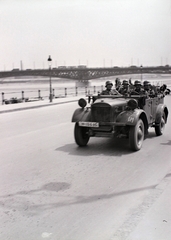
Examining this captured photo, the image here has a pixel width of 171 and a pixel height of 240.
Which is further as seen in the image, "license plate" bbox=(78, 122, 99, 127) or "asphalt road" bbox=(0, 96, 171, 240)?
"license plate" bbox=(78, 122, 99, 127)

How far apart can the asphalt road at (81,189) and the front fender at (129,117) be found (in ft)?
2.33

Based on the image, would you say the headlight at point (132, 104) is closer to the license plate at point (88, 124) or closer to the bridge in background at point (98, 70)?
the license plate at point (88, 124)

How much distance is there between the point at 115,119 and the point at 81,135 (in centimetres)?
101

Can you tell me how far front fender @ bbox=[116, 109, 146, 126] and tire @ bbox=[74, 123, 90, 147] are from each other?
1045 mm

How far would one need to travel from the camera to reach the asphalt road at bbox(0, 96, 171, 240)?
13.2 feet

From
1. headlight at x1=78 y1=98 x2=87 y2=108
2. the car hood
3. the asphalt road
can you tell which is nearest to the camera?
the asphalt road

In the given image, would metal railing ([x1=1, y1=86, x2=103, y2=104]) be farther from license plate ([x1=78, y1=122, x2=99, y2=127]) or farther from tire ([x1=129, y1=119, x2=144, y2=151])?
tire ([x1=129, y1=119, x2=144, y2=151])

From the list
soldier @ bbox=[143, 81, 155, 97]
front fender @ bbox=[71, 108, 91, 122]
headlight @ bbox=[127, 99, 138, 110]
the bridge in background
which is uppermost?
the bridge in background

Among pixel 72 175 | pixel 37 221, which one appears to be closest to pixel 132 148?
pixel 72 175

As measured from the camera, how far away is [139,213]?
14.5 ft

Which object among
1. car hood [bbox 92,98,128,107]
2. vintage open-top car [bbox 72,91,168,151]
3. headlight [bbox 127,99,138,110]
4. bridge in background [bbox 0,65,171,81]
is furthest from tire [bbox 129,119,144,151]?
bridge in background [bbox 0,65,171,81]

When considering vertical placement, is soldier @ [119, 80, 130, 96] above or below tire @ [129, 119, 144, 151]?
above

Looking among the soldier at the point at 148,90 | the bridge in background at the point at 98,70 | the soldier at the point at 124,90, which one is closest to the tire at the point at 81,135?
the soldier at the point at 124,90

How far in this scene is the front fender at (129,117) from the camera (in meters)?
7.99
